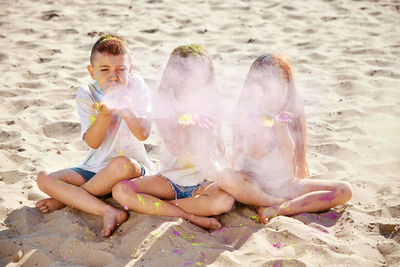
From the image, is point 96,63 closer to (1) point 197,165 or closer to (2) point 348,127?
(1) point 197,165

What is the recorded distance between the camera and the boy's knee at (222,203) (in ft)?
8.25

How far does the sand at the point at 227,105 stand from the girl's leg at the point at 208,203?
0.27ft

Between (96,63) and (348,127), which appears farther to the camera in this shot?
(348,127)

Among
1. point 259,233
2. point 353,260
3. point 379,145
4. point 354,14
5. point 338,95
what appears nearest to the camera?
point 353,260

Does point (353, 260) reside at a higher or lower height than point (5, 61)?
lower

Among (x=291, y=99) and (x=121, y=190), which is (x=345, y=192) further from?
(x=121, y=190)

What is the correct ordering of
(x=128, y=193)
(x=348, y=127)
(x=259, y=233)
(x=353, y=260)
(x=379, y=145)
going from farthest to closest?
(x=348, y=127) < (x=379, y=145) < (x=128, y=193) < (x=259, y=233) < (x=353, y=260)

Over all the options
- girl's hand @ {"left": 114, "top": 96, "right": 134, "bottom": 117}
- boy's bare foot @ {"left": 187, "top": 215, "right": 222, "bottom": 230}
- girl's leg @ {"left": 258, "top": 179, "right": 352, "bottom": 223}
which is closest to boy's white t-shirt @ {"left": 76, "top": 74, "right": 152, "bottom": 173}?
girl's hand @ {"left": 114, "top": 96, "right": 134, "bottom": 117}

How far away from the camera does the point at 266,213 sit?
8.23 ft

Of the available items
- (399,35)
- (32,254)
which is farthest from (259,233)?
(399,35)

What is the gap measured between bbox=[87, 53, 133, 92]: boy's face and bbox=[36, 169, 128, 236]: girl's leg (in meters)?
0.58

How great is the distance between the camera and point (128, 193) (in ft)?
8.20

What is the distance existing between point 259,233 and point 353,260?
0.48m

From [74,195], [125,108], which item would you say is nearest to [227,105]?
[125,108]
